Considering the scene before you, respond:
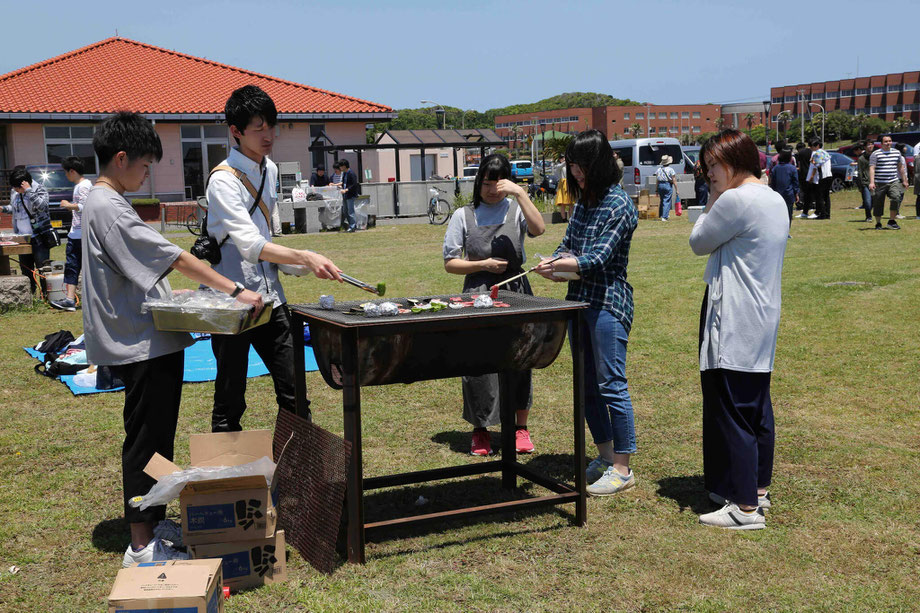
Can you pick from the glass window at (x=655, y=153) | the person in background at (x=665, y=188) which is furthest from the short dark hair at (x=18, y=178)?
the glass window at (x=655, y=153)

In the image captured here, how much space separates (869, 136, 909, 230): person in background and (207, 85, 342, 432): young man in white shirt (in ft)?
48.6

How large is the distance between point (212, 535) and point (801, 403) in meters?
4.19

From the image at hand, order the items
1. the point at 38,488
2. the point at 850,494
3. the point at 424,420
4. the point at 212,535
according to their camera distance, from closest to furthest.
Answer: the point at 212,535, the point at 850,494, the point at 38,488, the point at 424,420

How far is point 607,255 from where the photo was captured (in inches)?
169

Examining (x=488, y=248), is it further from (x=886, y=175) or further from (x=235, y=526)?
(x=886, y=175)

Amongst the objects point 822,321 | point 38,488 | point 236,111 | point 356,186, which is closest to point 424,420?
point 38,488

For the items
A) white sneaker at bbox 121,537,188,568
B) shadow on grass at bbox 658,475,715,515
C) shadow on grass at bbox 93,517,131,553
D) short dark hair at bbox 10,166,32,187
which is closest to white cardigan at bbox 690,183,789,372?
shadow on grass at bbox 658,475,715,515

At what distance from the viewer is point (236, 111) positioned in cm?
390

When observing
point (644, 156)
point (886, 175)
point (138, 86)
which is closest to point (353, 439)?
point (886, 175)

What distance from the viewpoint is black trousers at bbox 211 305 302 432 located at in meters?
4.04

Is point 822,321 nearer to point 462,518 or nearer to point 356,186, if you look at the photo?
point 462,518

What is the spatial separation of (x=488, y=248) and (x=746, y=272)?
5.22 feet

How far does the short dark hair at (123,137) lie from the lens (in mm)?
3516

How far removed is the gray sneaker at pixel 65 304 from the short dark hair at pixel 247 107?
790 centimetres
